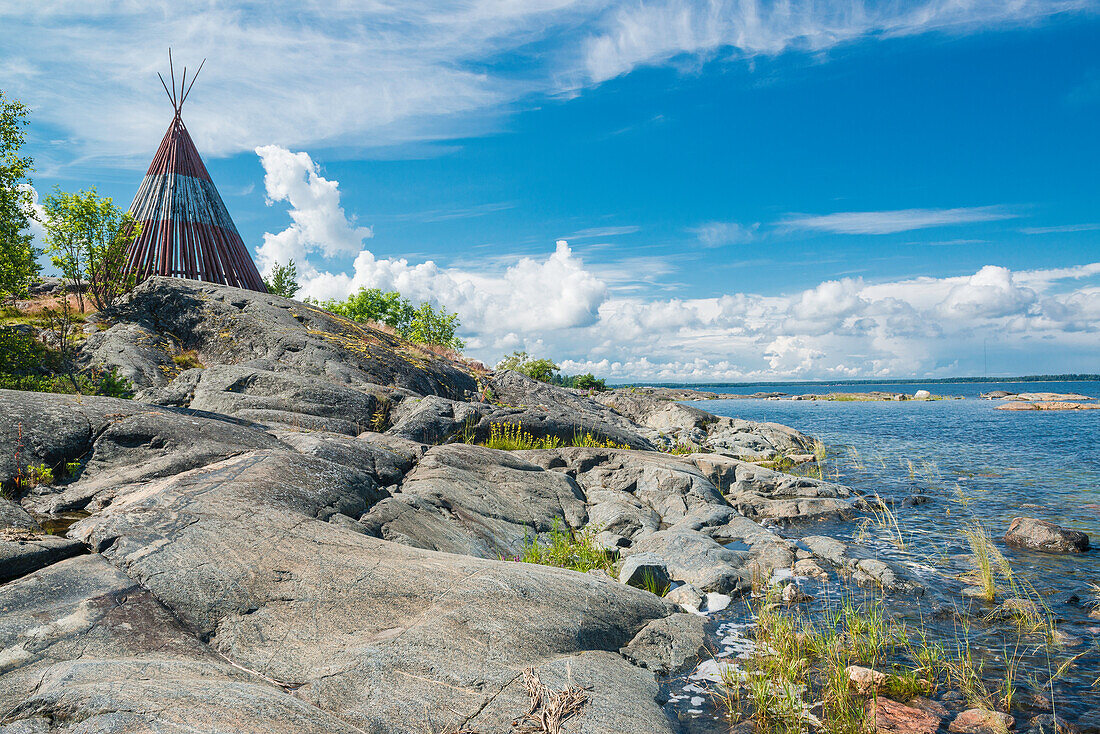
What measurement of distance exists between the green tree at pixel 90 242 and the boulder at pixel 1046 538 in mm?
29715

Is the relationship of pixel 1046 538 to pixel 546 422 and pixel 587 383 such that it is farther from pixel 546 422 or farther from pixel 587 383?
pixel 587 383

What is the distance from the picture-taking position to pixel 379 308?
64.7 metres

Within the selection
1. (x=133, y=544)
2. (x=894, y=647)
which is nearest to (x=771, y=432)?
(x=894, y=647)

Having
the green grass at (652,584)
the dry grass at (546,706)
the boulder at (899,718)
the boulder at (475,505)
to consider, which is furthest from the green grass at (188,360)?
the boulder at (899,718)

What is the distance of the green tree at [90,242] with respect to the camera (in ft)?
63.0

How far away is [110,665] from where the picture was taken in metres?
4.26

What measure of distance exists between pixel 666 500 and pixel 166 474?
38.7 ft

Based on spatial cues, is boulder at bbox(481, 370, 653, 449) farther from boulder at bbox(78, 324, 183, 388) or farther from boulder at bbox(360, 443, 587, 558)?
boulder at bbox(78, 324, 183, 388)

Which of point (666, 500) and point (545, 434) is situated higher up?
point (545, 434)

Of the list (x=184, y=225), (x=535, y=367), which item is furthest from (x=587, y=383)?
(x=184, y=225)

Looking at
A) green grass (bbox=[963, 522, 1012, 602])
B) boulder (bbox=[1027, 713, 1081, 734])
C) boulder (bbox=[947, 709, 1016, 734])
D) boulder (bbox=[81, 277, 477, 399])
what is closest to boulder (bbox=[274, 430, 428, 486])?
boulder (bbox=[81, 277, 477, 399])

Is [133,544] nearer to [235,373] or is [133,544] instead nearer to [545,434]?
[235,373]

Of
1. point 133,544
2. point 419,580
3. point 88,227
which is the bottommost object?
point 419,580

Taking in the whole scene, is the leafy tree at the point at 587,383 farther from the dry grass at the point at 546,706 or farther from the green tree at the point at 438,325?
the dry grass at the point at 546,706
